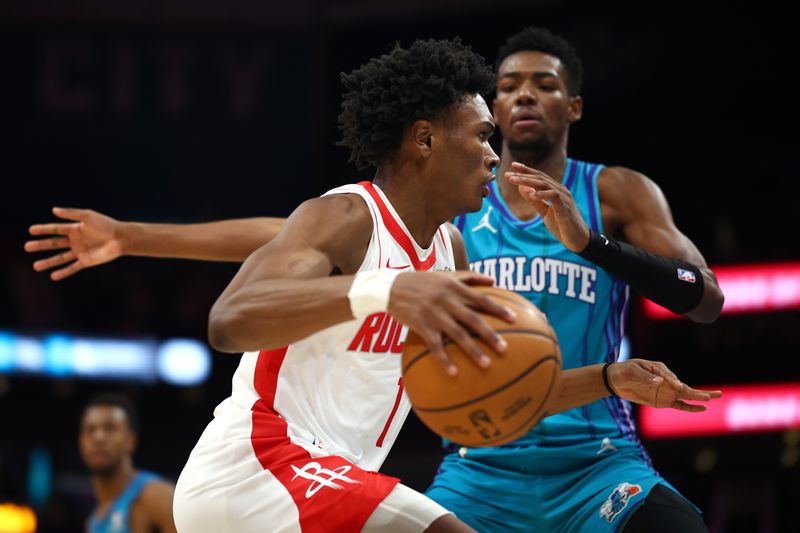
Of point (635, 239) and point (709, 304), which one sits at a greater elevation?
point (635, 239)

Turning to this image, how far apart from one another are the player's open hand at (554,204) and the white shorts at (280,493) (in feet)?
3.71

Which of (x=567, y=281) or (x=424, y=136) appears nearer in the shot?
(x=424, y=136)

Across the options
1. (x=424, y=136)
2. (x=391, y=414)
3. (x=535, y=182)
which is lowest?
(x=391, y=414)

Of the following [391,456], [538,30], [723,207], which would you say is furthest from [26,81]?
[538,30]

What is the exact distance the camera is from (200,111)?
11.7 m

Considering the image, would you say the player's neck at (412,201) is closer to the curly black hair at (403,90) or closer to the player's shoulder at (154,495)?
the curly black hair at (403,90)

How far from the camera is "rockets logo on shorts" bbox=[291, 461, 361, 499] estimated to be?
334 cm

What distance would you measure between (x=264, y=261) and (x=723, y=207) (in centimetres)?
867

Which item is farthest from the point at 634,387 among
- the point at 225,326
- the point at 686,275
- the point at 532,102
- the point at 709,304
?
the point at 532,102

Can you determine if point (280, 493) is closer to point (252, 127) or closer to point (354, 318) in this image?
point (354, 318)

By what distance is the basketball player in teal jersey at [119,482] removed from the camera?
699cm

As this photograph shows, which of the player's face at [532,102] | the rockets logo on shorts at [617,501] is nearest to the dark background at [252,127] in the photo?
the player's face at [532,102]

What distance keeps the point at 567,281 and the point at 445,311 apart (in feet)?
6.43

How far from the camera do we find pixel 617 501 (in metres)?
4.14
